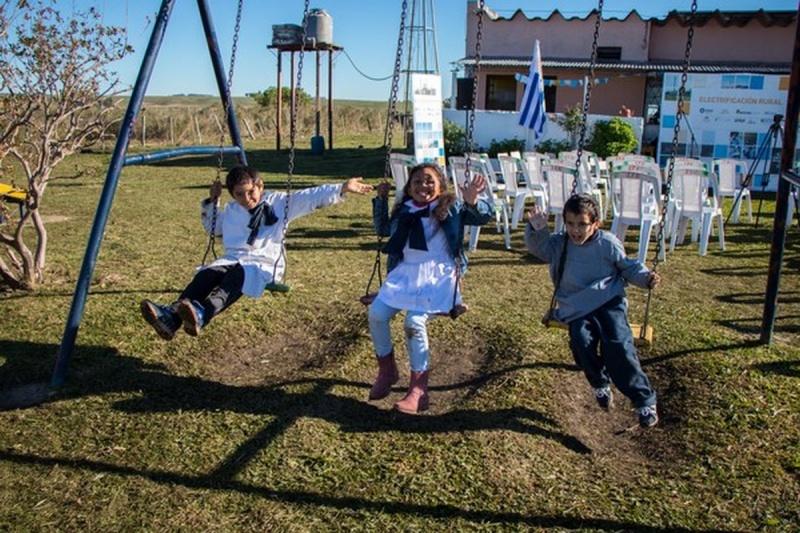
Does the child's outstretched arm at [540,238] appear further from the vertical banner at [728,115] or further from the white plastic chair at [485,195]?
the vertical banner at [728,115]

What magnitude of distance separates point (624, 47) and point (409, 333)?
23750 millimetres

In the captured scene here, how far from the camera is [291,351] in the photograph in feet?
17.6

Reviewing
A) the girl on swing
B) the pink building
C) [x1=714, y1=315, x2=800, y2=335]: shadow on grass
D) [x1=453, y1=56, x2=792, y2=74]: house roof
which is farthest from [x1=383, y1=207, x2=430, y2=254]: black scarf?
the pink building

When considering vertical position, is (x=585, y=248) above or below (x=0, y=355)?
above

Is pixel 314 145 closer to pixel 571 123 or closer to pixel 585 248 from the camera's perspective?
pixel 571 123

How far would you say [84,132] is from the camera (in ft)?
21.4

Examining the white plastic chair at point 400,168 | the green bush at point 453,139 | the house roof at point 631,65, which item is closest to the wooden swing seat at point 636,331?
the white plastic chair at point 400,168

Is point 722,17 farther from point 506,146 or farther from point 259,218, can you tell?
point 259,218

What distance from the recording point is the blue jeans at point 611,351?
3959mm

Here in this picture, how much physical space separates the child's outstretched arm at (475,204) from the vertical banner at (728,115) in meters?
13.0

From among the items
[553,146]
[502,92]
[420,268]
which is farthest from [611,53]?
[420,268]

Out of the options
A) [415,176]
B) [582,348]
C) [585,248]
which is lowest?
[582,348]

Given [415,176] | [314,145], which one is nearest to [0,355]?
[415,176]

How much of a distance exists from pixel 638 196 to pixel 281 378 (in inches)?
212
